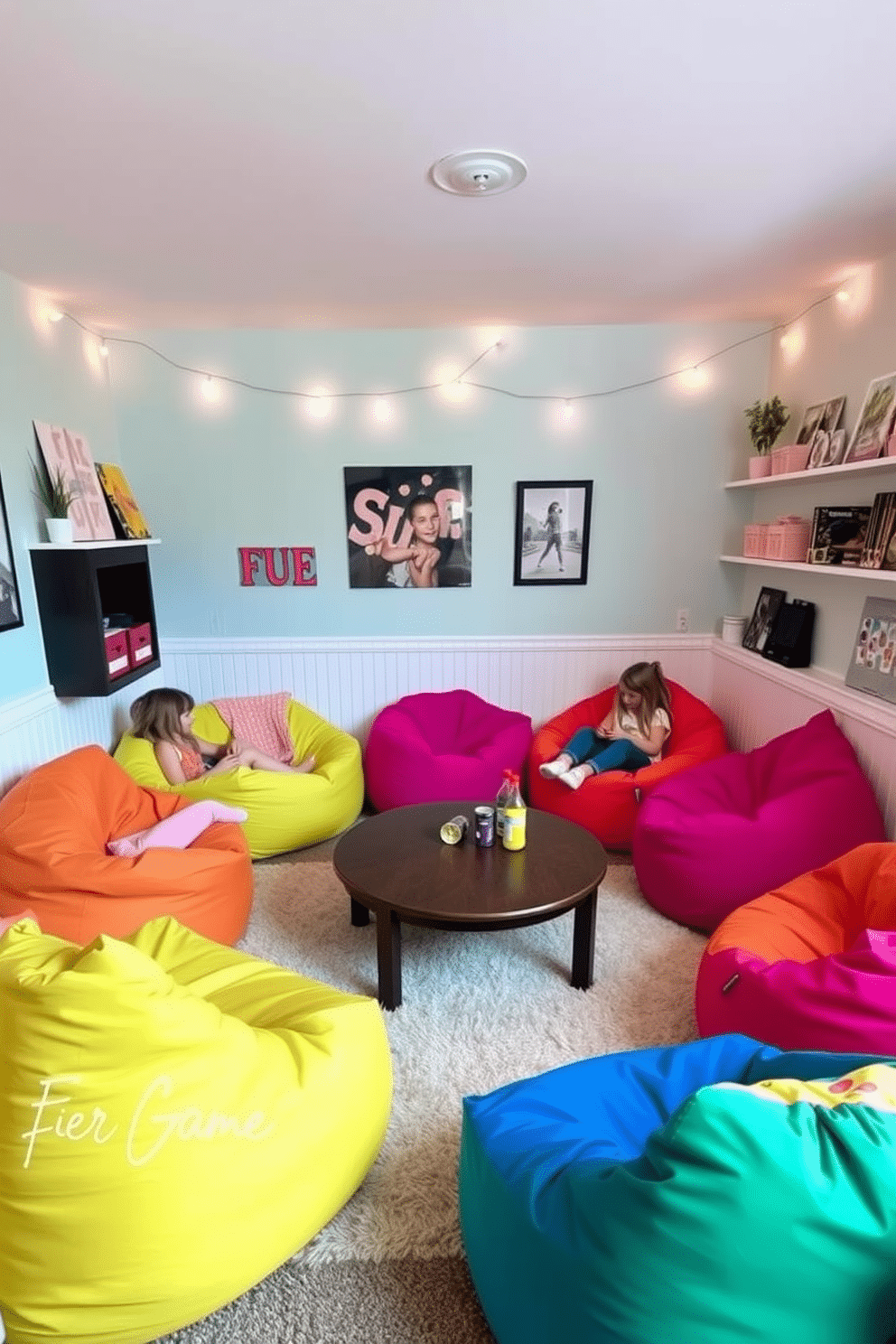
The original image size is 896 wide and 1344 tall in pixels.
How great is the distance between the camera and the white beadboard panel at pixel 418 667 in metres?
3.97

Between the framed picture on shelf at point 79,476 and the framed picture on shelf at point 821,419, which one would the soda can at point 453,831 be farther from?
the framed picture on shelf at point 821,419

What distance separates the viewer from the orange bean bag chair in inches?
87.1

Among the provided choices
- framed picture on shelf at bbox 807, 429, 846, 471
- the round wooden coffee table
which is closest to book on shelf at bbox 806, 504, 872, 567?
framed picture on shelf at bbox 807, 429, 846, 471

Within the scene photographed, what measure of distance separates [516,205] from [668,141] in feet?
1.71

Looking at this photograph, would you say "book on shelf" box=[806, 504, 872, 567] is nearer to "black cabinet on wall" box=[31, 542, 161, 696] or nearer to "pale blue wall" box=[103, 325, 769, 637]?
"pale blue wall" box=[103, 325, 769, 637]

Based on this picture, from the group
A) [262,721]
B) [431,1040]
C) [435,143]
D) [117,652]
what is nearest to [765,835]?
[431,1040]

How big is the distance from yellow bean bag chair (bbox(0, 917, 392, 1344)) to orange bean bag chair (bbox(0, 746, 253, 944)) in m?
0.80

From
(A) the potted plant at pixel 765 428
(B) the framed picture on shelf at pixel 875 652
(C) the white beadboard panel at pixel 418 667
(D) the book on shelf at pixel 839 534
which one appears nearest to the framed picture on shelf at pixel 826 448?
(D) the book on shelf at pixel 839 534

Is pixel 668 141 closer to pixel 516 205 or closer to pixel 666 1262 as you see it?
pixel 516 205

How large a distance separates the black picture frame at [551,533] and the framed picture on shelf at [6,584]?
8.03ft

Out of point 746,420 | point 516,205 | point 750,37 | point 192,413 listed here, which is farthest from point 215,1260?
point 746,420

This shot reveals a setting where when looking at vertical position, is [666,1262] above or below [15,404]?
below

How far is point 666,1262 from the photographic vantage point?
94 cm

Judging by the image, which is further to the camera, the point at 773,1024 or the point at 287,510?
the point at 287,510
